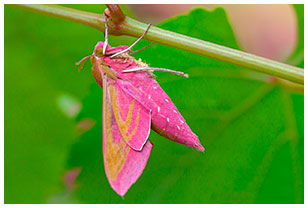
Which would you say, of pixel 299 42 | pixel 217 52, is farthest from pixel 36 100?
pixel 299 42

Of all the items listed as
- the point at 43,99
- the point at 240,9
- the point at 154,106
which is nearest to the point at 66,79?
the point at 43,99

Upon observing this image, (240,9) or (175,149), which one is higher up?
(175,149)

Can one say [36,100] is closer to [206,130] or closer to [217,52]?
[206,130]

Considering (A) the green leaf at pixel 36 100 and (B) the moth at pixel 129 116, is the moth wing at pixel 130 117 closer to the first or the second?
(B) the moth at pixel 129 116

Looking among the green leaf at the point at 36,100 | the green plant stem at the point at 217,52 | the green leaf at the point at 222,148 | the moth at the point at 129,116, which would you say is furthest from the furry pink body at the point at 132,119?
the green leaf at the point at 36,100

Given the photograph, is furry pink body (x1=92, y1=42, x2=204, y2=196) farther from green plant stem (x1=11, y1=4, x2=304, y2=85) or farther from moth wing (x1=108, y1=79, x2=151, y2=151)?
green plant stem (x1=11, y1=4, x2=304, y2=85)

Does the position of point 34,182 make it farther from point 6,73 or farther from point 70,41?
point 70,41
